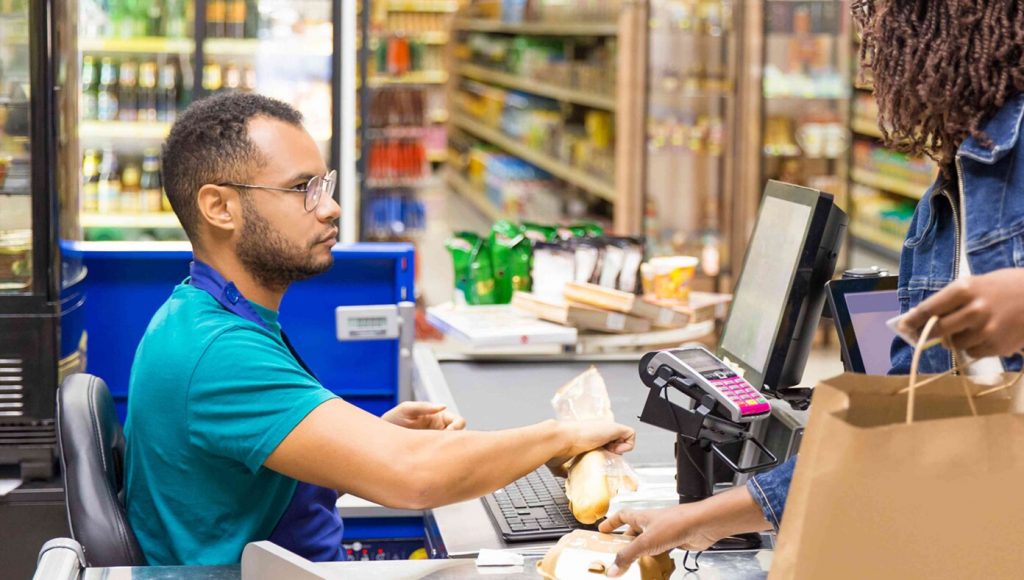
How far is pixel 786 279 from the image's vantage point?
211cm

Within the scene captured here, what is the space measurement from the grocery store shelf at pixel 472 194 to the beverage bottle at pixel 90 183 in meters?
4.90

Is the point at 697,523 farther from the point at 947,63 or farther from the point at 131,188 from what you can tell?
the point at 131,188

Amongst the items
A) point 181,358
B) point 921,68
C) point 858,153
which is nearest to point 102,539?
point 181,358

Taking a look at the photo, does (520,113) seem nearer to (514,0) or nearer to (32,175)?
(514,0)

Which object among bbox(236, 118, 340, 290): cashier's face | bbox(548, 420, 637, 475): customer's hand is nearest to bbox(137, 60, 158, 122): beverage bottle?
bbox(236, 118, 340, 290): cashier's face

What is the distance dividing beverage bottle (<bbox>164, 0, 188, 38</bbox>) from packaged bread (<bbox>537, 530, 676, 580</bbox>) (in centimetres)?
493

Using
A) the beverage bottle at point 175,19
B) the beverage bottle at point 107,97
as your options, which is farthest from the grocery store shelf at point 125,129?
the beverage bottle at point 175,19

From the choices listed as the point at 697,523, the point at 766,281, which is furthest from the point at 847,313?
the point at 697,523

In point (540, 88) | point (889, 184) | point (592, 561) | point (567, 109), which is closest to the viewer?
point (592, 561)

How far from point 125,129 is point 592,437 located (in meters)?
4.61

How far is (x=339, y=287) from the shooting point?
3428 mm

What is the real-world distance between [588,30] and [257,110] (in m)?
6.32

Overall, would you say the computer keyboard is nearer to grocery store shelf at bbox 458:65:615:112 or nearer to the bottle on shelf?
the bottle on shelf

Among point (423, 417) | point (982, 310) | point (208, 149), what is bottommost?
point (423, 417)
